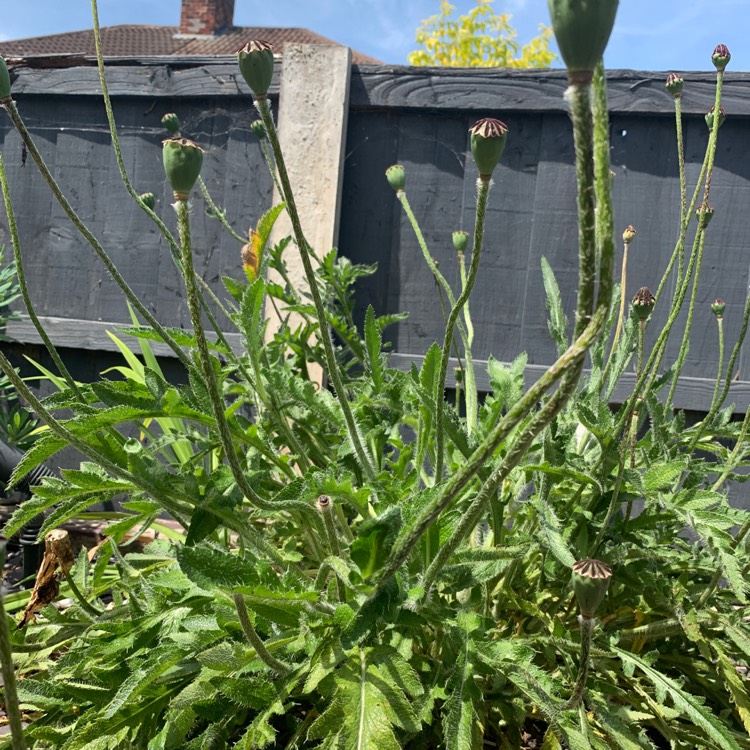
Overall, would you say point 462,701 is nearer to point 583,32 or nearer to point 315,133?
point 583,32

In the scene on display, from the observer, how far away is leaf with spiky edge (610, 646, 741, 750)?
0.94 m

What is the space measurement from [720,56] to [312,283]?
99cm

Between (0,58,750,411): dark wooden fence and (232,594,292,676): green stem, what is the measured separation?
6.37ft

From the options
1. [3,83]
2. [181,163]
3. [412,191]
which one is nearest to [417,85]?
[412,191]

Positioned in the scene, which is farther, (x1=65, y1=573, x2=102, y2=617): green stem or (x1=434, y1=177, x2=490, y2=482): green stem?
(x1=65, y1=573, x2=102, y2=617): green stem

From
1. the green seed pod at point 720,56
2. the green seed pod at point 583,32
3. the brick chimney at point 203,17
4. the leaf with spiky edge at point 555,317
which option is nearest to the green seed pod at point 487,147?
the green seed pod at point 583,32

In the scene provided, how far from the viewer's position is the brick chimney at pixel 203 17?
701 inches

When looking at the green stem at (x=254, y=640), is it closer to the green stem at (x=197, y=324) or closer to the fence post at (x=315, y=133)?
the green stem at (x=197, y=324)

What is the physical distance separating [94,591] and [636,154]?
2259 millimetres

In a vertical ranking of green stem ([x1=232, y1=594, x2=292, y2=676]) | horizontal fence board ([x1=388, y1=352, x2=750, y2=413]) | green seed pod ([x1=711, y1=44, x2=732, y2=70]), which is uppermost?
green seed pod ([x1=711, y1=44, x2=732, y2=70])

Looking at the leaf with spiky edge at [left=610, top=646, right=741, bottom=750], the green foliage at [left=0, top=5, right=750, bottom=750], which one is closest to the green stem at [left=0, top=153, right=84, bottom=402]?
the green foliage at [left=0, top=5, right=750, bottom=750]

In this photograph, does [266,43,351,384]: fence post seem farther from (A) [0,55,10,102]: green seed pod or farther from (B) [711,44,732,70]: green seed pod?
(A) [0,55,10,102]: green seed pod

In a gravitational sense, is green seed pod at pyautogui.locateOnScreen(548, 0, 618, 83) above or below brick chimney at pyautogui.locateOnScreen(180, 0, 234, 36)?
below

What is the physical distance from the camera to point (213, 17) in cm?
1788
